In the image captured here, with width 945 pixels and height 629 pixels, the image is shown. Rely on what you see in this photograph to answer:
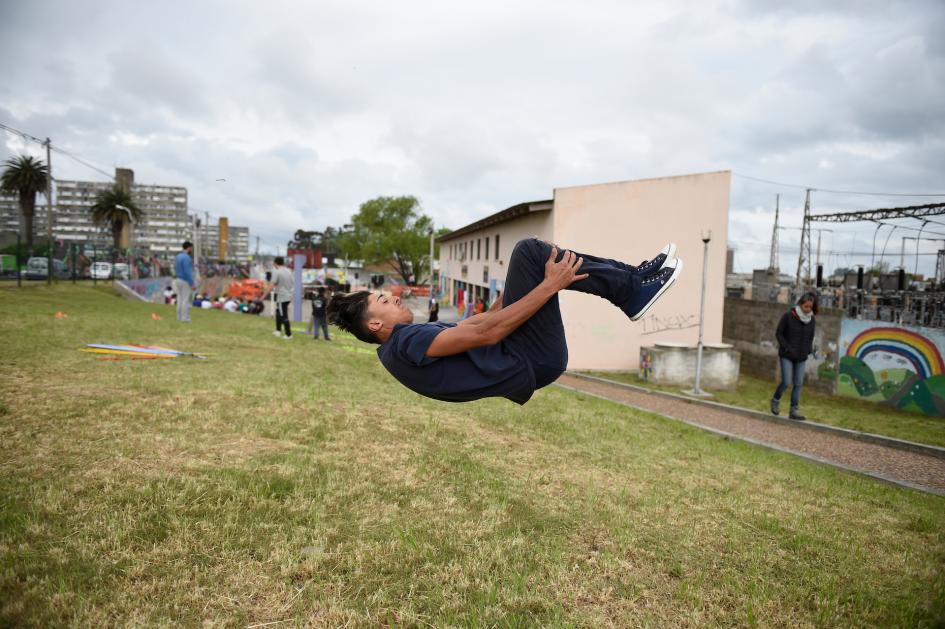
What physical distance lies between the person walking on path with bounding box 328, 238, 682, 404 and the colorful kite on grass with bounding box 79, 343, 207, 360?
7.25 meters

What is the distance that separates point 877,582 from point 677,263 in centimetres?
292

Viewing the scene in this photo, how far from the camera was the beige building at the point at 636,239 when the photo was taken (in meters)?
18.6

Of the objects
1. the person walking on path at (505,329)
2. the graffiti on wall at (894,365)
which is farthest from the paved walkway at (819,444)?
the person walking on path at (505,329)

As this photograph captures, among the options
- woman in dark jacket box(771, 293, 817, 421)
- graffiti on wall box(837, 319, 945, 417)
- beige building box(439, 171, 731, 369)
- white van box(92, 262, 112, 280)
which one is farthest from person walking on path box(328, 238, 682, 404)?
white van box(92, 262, 112, 280)

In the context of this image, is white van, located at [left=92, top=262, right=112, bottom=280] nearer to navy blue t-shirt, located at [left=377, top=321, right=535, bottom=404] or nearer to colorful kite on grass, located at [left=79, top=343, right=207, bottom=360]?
colorful kite on grass, located at [left=79, top=343, right=207, bottom=360]

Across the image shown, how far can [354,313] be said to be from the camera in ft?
12.8

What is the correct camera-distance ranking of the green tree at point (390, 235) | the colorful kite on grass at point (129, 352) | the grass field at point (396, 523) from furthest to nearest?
the green tree at point (390, 235), the colorful kite on grass at point (129, 352), the grass field at point (396, 523)

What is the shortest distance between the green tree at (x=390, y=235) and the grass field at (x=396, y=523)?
7431 centimetres

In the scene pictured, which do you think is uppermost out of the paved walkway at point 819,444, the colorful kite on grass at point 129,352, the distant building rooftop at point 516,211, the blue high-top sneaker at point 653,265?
the distant building rooftop at point 516,211

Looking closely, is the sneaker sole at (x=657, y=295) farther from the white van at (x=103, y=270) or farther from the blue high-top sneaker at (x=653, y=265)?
the white van at (x=103, y=270)

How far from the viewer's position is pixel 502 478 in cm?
557

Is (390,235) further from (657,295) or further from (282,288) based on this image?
(657,295)

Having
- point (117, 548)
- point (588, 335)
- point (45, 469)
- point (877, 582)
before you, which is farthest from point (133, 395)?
point (588, 335)

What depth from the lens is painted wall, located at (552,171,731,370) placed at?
18625 millimetres
